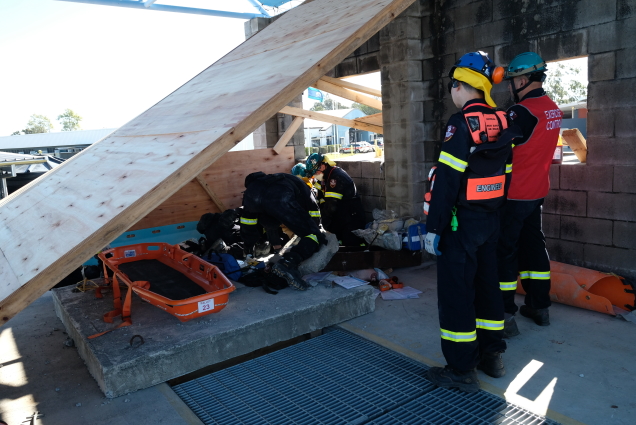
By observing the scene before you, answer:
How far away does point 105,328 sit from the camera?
372cm

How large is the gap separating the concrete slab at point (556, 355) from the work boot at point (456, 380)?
0.45 ft

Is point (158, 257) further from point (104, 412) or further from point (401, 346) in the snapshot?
point (401, 346)

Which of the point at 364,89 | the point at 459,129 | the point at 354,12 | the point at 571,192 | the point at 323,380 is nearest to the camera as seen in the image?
the point at 459,129

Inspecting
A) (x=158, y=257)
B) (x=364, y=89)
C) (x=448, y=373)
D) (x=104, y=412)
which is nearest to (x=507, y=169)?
(x=448, y=373)

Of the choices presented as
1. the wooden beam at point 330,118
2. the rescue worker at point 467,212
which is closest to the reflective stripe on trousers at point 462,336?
the rescue worker at point 467,212

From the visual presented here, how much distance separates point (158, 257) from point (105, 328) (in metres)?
1.37

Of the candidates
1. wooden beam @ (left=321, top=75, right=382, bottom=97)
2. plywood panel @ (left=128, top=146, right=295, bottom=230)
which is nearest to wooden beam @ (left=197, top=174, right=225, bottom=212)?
plywood panel @ (left=128, top=146, right=295, bottom=230)

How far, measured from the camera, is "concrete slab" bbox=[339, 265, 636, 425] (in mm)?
2824

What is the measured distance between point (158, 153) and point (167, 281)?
164 centimetres

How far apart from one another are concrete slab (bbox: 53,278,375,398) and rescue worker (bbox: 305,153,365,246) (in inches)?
77.8

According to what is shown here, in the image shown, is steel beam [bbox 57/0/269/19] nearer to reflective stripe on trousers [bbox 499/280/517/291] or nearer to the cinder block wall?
the cinder block wall

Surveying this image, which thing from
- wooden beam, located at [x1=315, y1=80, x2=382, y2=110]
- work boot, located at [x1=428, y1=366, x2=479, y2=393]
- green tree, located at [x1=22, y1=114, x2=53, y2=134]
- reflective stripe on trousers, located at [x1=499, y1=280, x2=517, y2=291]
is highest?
green tree, located at [x1=22, y1=114, x2=53, y2=134]

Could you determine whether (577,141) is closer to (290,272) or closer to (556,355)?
(556,355)

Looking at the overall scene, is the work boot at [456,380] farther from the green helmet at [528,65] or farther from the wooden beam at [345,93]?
the wooden beam at [345,93]
